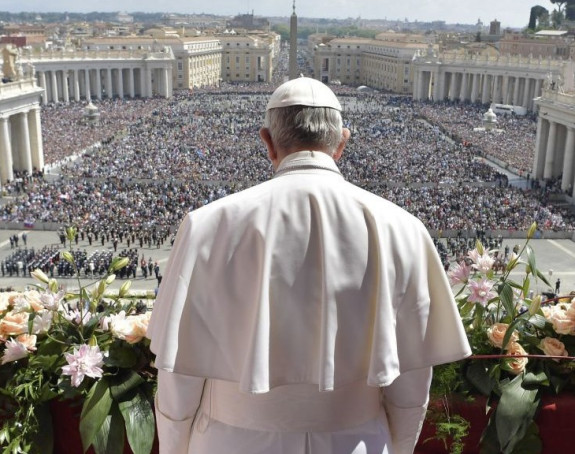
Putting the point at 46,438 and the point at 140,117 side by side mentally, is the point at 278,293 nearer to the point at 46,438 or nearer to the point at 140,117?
the point at 46,438

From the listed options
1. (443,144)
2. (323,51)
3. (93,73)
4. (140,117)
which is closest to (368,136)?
(443,144)

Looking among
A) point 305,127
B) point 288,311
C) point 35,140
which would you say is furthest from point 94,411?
point 35,140

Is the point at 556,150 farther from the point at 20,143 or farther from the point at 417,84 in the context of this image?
the point at 417,84

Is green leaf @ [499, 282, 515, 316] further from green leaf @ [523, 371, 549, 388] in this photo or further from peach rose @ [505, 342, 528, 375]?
green leaf @ [523, 371, 549, 388]

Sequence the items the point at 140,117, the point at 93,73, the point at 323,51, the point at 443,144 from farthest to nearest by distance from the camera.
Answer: the point at 323,51 < the point at 93,73 < the point at 140,117 < the point at 443,144

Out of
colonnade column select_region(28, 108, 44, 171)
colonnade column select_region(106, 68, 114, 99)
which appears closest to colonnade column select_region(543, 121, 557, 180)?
colonnade column select_region(28, 108, 44, 171)

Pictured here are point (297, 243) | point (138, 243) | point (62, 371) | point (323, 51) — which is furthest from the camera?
point (323, 51)
